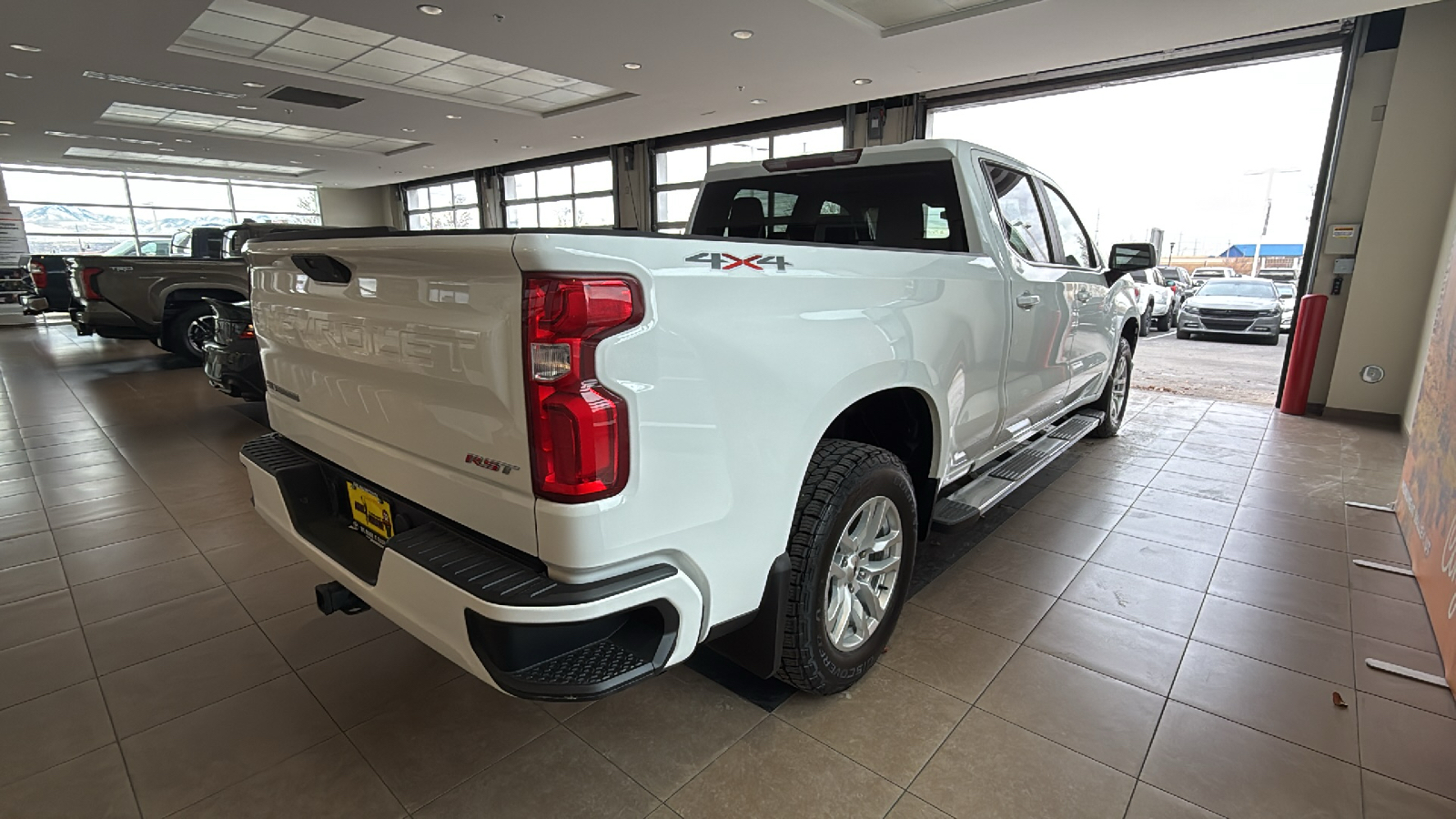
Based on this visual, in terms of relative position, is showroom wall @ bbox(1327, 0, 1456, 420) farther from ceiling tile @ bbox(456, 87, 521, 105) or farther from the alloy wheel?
ceiling tile @ bbox(456, 87, 521, 105)

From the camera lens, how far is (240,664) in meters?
2.18

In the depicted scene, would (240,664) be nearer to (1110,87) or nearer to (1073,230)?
(1073,230)

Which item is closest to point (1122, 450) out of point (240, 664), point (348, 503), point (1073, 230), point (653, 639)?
point (1073, 230)

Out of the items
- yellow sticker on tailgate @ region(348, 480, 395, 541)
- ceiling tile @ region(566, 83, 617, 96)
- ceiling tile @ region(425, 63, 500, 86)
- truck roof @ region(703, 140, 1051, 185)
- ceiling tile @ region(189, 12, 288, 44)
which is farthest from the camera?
ceiling tile @ region(566, 83, 617, 96)

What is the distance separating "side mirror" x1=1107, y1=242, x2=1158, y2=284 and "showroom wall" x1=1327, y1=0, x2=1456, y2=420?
3253mm

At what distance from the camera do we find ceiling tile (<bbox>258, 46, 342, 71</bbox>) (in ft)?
25.5

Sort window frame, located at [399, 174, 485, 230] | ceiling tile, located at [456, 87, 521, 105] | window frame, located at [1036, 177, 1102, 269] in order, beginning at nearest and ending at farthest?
window frame, located at [1036, 177, 1102, 269]
ceiling tile, located at [456, 87, 521, 105]
window frame, located at [399, 174, 485, 230]

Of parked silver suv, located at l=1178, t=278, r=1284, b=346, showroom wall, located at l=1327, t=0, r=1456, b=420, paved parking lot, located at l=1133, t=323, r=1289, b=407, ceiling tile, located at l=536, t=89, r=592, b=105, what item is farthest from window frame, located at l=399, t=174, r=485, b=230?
showroom wall, located at l=1327, t=0, r=1456, b=420

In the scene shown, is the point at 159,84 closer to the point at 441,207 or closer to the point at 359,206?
the point at 441,207

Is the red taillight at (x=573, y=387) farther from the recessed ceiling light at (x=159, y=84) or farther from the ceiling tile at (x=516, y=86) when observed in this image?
the recessed ceiling light at (x=159, y=84)

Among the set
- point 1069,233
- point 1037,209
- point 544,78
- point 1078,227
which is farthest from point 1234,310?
point 544,78

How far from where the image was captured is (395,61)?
8.16m

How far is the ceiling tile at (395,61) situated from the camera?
7.89m

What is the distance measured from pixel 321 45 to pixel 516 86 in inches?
96.4
